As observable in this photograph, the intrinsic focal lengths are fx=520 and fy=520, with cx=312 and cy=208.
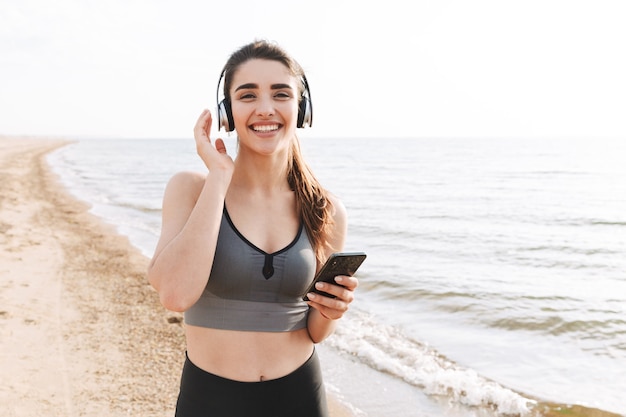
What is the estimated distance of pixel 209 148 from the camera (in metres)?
2.08

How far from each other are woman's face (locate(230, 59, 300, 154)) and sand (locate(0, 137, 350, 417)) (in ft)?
11.1

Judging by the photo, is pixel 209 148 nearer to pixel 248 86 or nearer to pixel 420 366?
pixel 248 86

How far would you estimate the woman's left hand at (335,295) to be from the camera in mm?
1975

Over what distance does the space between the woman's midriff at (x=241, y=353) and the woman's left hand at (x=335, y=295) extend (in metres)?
0.23

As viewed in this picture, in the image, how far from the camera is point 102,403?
464 centimetres

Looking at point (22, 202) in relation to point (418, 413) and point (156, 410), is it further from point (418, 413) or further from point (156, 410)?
point (418, 413)

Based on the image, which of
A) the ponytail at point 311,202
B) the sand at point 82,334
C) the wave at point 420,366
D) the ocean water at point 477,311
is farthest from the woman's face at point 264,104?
the wave at point 420,366

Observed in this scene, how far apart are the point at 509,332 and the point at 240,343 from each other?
6623 millimetres

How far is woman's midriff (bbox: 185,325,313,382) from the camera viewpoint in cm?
205

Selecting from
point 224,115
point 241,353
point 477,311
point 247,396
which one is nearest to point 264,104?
point 224,115

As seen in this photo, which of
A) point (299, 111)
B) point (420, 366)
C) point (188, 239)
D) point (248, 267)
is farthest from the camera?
point (420, 366)

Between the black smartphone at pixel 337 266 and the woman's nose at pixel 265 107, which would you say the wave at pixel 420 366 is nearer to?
the black smartphone at pixel 337 266

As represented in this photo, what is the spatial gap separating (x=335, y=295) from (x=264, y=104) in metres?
0.82

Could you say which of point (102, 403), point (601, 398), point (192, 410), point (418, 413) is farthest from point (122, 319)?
point (601, 398)
